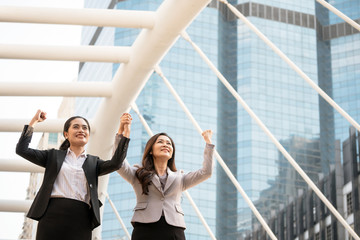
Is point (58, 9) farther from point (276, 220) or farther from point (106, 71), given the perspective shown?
point (106, 71)

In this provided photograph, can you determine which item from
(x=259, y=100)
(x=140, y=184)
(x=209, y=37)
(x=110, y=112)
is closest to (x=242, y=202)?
(x=259, y=100)

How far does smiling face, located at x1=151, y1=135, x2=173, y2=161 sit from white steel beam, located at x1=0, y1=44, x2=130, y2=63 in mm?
4579

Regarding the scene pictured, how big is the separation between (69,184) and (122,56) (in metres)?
5.35

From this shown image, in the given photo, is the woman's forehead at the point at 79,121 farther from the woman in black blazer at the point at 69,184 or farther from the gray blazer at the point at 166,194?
the gray blazer at the point at 166,194

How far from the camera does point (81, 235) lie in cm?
497

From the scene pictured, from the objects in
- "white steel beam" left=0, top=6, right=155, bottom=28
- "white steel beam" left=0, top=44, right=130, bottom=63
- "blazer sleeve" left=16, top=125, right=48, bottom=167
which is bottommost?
"blazer sleeve" left=16, top=125, right=48, bottom=167

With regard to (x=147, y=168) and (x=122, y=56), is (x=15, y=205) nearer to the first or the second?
(x=122, y=56)

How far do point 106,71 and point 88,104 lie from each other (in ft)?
26.7

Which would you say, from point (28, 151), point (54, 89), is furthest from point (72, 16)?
point (28, 151)

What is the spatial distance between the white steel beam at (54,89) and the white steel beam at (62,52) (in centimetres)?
111

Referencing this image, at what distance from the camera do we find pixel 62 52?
9828 mm

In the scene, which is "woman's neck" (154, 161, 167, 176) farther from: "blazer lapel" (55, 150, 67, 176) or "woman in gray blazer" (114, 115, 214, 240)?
"blazer lapel" (55, 150, 67, 176)

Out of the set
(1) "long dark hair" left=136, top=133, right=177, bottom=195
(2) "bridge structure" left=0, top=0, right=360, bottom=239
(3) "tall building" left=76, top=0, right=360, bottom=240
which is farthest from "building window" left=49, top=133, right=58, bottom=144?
(1) "long dark hair" left=136, top=133, right=177, bottom=195

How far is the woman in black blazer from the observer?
4926mm
